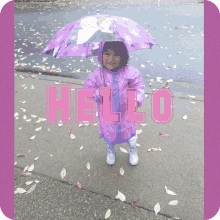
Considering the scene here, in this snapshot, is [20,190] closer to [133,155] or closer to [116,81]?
[133,155]

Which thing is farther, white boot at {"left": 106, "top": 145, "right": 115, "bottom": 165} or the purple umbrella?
white boot at {"left": 106, "top": 145, "right": 115, "bottom": 165}

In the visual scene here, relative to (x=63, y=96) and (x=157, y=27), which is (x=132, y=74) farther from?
(x=157, y=27)

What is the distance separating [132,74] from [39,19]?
35.7 ft

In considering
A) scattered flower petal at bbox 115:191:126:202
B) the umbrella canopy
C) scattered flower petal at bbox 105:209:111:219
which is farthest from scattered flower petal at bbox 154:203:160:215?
the umbrella canopy

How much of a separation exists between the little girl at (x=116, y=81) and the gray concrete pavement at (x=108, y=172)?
56cm

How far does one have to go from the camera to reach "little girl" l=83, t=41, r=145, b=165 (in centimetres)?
185

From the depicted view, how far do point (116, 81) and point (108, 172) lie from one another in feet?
4.40

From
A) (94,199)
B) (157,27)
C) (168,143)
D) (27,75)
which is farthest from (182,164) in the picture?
(157,27)

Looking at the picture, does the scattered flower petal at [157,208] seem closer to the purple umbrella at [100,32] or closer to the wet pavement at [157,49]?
the purple umbrella at [100,32]

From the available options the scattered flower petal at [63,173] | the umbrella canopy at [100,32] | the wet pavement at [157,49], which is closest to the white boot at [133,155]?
the scattered flower petal at [63,173]

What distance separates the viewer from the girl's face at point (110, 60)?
1831 mm

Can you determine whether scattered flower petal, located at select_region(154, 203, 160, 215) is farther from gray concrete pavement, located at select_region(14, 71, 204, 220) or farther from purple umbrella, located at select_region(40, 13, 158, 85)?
purple umbrella, located at select_region(40, 13, 158, 85)

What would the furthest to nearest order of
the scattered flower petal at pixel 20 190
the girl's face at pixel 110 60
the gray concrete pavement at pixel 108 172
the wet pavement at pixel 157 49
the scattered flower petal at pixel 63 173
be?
the wet pavement at pixel 157 49
the scattered flower petal at pixel 63 173
the scattered flower petal at pixel 20 190
the gray concrete pavement at pixel 108 172
the girl's face at pixel 110 60

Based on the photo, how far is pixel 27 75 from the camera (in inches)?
204
